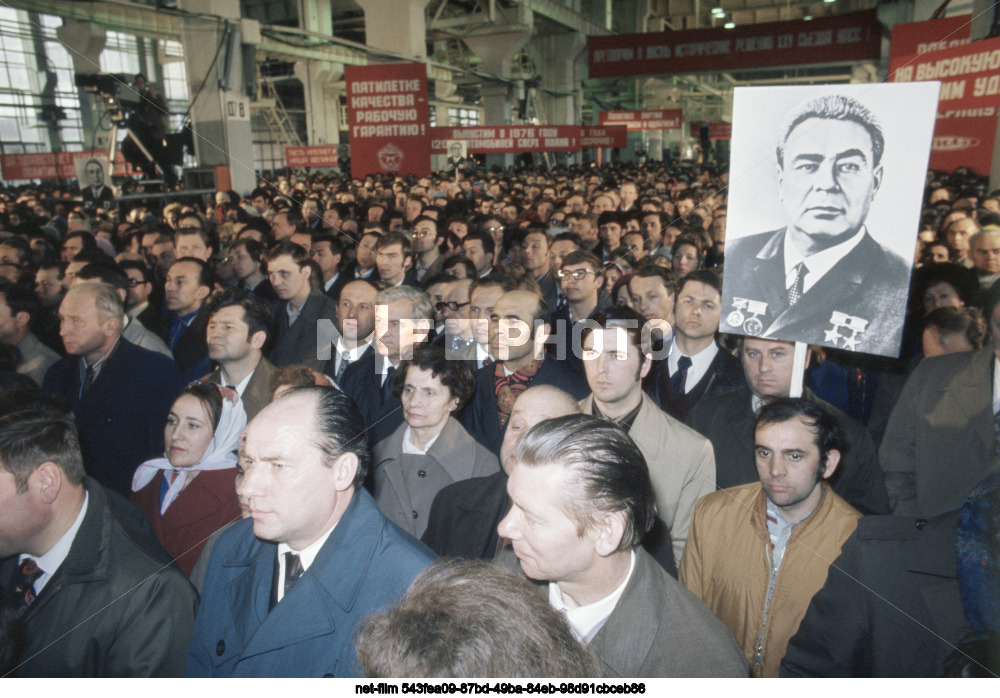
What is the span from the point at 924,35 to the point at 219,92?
33.0ft

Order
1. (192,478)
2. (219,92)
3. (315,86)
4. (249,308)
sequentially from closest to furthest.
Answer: (192,478)
(249,308)
(219,92)
(315,86)

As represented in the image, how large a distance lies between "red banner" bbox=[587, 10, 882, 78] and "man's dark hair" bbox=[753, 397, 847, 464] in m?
20.5

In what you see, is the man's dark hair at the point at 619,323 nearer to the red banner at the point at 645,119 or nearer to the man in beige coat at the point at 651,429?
the man in beige coat at the point at 651,429

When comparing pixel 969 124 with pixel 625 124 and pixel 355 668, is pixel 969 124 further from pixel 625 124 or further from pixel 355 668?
pixel 625 124

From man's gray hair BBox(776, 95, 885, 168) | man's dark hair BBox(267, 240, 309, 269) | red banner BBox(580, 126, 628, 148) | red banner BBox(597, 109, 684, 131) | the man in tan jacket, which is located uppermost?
red banner BBox(597, 109, 684, 131)

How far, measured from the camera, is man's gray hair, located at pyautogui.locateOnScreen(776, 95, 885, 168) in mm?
2281

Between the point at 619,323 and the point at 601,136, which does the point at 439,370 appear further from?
the point at 601,136

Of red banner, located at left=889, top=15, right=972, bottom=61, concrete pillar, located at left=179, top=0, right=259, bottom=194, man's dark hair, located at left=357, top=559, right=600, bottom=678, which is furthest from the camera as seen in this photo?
concrete pillar, located at left=179, top=0, right=259, bottom=194

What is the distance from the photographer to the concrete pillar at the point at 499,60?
22.3m

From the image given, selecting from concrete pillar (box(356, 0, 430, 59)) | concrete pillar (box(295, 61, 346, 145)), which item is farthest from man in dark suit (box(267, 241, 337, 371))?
concrete pillar (box(295, 61, 346, 145))

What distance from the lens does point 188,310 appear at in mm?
4656

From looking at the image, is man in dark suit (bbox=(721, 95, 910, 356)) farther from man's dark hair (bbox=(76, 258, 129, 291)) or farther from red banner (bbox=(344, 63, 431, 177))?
red banner (bbox=(344, 63, 431, 177))

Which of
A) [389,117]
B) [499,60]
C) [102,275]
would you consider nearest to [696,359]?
[102,275]

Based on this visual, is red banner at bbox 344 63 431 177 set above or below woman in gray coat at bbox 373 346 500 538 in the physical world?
above
